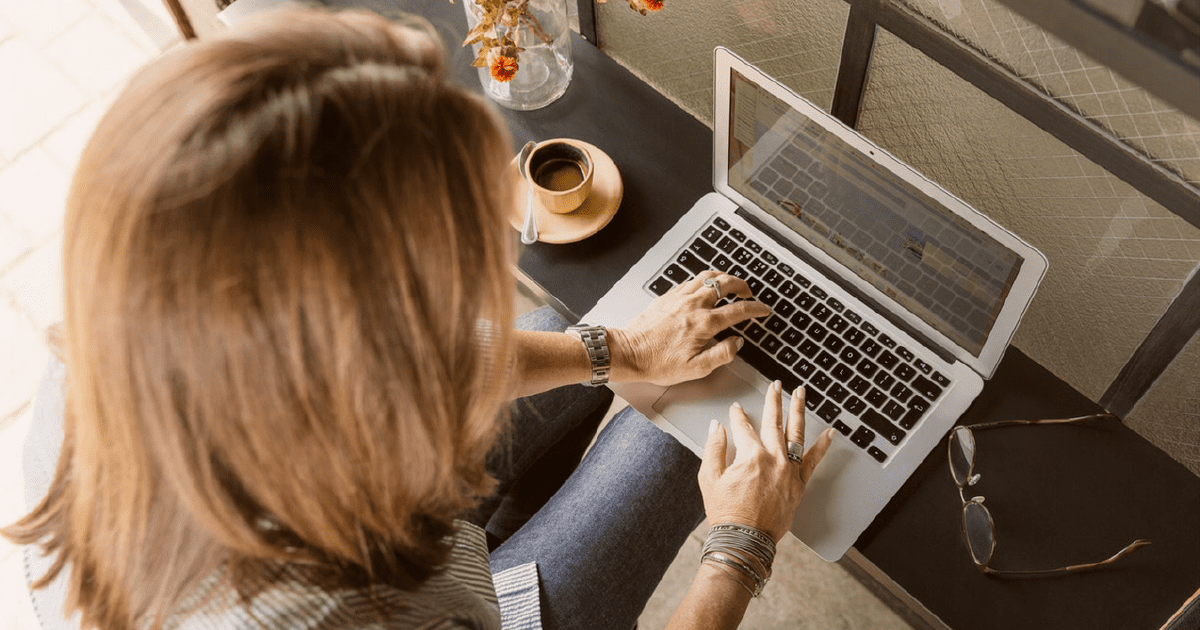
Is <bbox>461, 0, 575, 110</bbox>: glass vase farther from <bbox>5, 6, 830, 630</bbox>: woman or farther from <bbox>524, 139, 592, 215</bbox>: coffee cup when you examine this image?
<bbox>5, 6, 830, 630</bbox>: woman

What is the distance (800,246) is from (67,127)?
6.46 ft

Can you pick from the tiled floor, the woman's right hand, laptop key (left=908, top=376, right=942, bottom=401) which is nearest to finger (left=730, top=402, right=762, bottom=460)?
the woman's right hand

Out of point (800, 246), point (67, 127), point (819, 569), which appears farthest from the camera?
point (67, 127)

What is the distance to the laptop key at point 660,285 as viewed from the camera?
114 centimetres

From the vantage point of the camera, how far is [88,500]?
0.66 m

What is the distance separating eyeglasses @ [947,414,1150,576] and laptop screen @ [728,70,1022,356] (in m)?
0.11

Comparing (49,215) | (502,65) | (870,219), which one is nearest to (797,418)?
(870,219)

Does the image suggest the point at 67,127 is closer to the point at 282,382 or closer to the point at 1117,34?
the point at 282,382

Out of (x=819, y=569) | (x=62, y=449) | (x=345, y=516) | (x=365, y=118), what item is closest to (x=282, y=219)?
(x=365, y=118)

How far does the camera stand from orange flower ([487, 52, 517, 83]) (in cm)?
111

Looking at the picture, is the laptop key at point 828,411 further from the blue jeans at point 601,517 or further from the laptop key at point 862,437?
the blue jeans at point 601,517

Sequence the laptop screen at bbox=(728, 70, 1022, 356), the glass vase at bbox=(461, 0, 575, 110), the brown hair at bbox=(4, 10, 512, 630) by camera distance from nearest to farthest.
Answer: the brown hair at bbox=(4, 10, 512, 630)
the laptop screen at bbox=(728, 70, 1022, 356)
the glass vase at bbox=(461, 0, 575, 110)

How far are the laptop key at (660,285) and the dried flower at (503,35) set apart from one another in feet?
1.10

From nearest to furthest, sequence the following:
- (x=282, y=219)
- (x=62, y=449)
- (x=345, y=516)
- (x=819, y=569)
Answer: (x=282, y=219) → (x=345, y=516) → (x=62, y=449) → (x=819, y=569)
